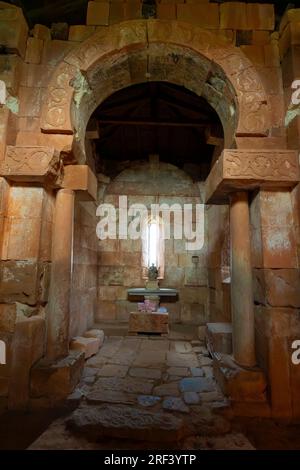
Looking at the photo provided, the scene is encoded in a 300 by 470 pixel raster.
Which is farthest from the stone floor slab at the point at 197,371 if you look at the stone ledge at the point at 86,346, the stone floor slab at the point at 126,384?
the stone ledge at the point at 86,346

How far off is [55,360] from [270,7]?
5.04 meters

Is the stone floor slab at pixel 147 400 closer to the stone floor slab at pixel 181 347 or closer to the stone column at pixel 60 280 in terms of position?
the stone column at pixel 60 280

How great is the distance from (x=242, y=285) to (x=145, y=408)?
1.67m

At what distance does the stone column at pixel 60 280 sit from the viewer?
2.82m

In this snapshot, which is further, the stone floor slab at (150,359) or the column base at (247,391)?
the stone floor slab at (150,359)

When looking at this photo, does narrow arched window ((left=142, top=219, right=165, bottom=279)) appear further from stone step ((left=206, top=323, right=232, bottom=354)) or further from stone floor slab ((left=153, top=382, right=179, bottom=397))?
stone floor slab ((left=153, top=382, right=179, bottom=397))

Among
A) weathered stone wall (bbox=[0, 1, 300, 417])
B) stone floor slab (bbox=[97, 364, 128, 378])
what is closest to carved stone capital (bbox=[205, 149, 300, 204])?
weathered stone wall (bbox=[0, 1, 300, 417])

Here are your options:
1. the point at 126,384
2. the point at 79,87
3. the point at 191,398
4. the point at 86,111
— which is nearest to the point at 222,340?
the point at 191,398

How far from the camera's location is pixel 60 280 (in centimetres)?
290

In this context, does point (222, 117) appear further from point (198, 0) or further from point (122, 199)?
point (122, 199)

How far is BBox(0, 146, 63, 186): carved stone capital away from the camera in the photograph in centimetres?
265

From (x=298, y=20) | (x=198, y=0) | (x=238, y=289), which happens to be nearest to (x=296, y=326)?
(x=238, y=289)

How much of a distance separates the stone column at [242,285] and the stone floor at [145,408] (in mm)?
567
